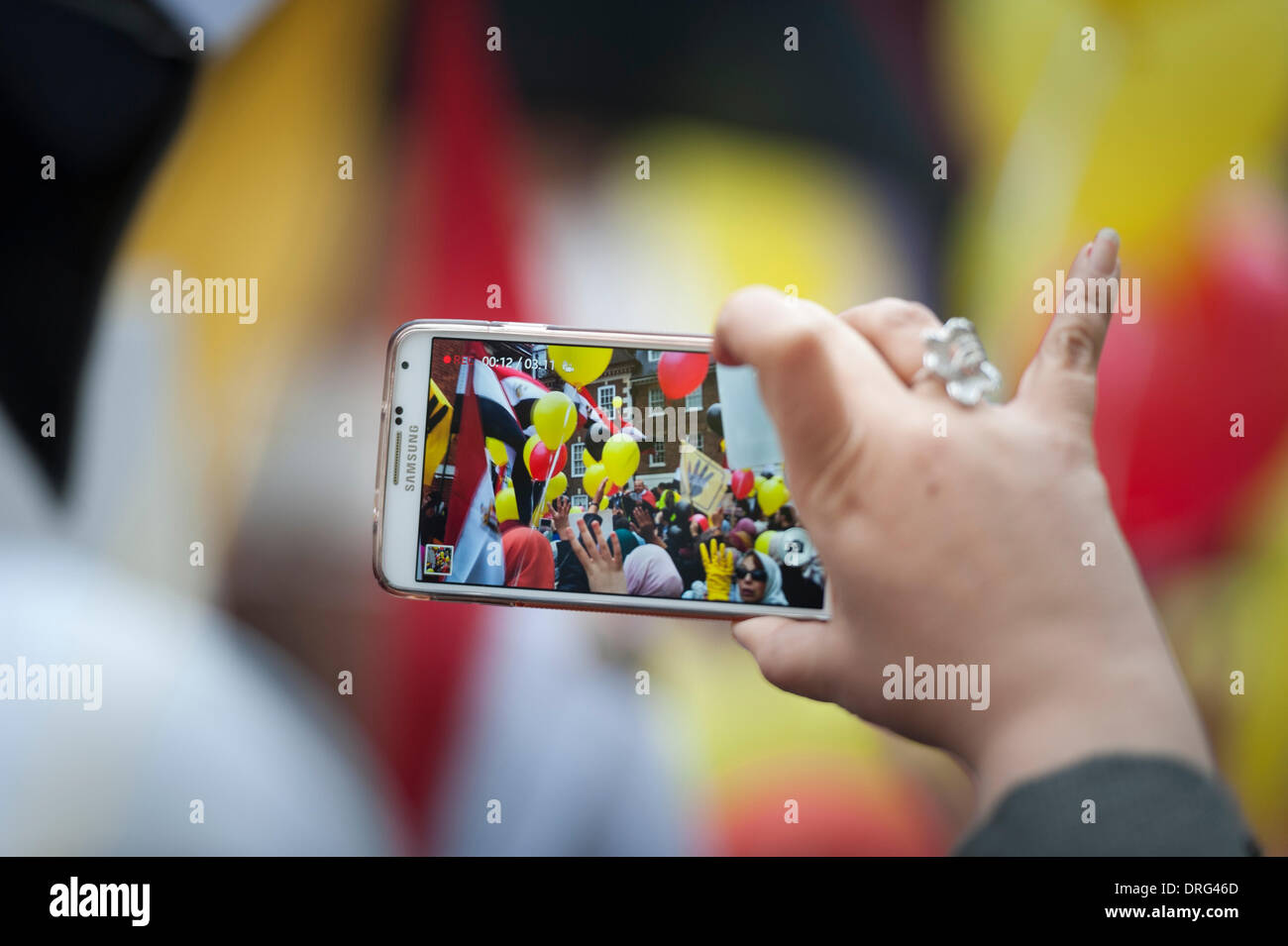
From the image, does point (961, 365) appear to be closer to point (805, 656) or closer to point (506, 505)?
point (805, 656)

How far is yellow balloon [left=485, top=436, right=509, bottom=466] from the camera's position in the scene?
2.43 ft

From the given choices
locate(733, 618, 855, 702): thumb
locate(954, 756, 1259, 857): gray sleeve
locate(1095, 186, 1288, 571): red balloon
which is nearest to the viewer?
locate(954, 756, 1259, 857): gray sleeve

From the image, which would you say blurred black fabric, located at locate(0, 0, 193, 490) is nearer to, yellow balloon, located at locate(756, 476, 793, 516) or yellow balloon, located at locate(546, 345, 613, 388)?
yellow balloon, located at locate(546, 345, 613, 388)

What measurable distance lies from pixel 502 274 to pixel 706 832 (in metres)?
0.61

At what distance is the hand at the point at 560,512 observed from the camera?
733 mm

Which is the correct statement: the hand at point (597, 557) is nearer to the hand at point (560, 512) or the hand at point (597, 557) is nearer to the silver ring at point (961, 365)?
the hand at point (560, 512)

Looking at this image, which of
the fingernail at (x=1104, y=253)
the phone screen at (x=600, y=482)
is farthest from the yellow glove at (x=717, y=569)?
the fingernail at (x=1104, y=253)

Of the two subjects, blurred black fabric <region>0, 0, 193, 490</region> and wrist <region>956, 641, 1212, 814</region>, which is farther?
blurred black fabric <region>0, 0, 193, 490</region>

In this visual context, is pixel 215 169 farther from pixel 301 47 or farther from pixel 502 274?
pixel 502 274

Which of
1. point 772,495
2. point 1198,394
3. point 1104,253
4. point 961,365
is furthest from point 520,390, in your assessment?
point 1198,394

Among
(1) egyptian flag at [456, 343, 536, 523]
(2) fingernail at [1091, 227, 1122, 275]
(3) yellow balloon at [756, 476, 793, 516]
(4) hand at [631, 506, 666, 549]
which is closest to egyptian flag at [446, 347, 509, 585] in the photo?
(1) egyptian flag at [456, 343, 536, 523]

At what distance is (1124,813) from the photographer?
55cm

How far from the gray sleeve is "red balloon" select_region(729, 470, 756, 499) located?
1.01 feet
